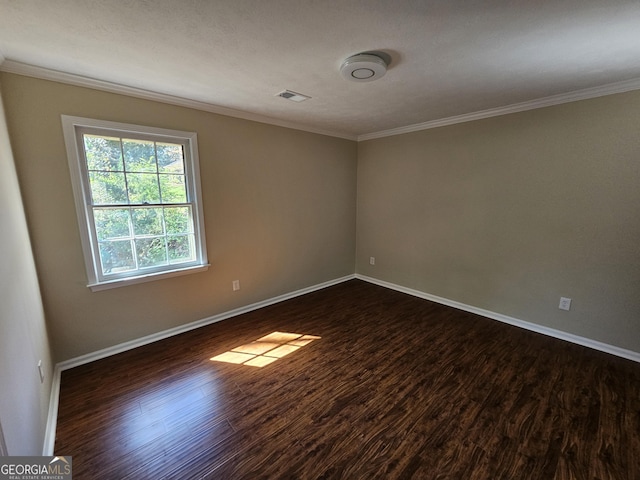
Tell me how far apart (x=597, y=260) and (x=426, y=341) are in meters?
1.71

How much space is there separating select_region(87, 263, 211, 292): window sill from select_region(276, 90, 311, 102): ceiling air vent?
1885 millimetres

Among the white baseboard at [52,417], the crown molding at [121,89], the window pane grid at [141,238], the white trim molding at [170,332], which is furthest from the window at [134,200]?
the white baseboard at [52,417]

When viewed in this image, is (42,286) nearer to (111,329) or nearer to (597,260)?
(111,329)

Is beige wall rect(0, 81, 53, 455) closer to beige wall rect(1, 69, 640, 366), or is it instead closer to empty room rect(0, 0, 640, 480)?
empty room rect(0, 0, 640, 480)

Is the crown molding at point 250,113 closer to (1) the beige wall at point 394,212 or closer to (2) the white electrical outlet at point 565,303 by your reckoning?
(1) the beige wall at point 394,212

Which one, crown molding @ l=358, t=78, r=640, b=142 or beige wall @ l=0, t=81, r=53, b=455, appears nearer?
beige wall @ l=0, t=81, r=53, b=455

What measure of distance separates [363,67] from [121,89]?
→ 6.55 ft

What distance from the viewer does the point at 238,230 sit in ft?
10.4

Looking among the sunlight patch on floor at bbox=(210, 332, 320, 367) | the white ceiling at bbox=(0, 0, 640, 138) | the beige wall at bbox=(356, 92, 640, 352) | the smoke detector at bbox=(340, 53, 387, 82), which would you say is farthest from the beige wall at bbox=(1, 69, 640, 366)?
the smoke detector at bbox=(340, 53, 387, 82)

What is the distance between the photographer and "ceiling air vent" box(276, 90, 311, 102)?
240 centimetres

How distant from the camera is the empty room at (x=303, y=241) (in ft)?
4.76

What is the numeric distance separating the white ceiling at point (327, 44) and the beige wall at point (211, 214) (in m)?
0.28

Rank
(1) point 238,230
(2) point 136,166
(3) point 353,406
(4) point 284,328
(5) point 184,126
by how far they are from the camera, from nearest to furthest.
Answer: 1. (3) point 353,406
2. (2) point 136,166
3. (5) point 184,126
4. (4) point 284,328
5. (1) point 238,230

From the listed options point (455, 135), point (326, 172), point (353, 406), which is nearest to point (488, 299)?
point (455, 135)
